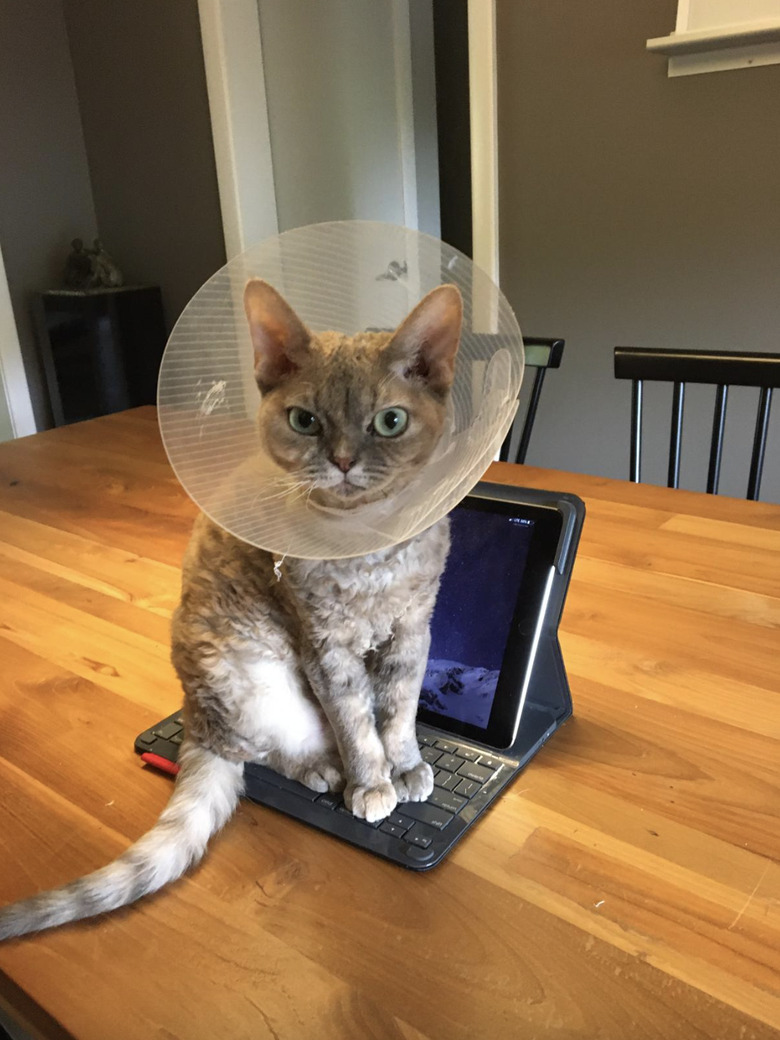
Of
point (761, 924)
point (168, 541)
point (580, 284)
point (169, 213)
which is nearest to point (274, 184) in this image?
point (169, 213)

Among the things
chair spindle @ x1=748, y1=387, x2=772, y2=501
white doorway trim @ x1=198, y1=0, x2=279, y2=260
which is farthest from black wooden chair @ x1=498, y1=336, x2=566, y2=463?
white doorway trim @ x1=198, y1=0, x2=279, y2=260

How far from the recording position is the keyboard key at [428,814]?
26.1 inches

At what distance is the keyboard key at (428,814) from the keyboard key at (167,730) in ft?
0.85

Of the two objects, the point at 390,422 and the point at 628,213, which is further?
the point at 628,213

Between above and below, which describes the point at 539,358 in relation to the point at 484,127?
below

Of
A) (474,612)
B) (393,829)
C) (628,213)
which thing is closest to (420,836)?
(393,829)

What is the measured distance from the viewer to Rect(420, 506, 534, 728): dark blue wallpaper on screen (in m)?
0.77

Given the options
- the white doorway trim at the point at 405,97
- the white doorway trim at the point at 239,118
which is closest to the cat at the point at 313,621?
the white doorway trim at the point at 239,118

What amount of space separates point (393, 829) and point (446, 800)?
6 cm

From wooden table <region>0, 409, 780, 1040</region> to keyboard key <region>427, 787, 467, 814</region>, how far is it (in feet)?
0.10

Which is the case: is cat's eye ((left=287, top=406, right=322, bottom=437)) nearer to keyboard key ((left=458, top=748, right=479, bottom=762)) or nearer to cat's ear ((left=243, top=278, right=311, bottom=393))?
cat's ear ((left=243, top=278, right=311, bottom=393))

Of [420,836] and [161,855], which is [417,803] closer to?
[420,836]

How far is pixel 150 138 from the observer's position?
321 cm

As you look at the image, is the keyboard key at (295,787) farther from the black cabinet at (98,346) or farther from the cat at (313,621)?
the black cabinet at (98,346)
